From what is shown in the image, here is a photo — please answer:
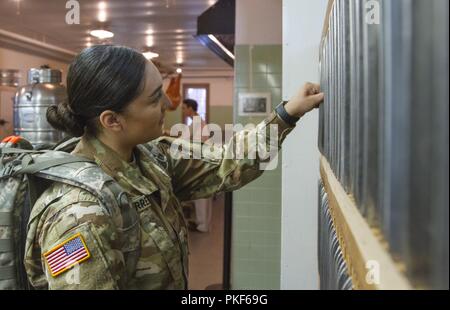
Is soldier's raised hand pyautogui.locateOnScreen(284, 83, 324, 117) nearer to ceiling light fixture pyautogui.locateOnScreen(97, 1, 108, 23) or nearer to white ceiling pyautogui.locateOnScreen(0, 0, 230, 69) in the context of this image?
white ceiling pyautogui.locateOnScreen(0, 0, 230, 69)

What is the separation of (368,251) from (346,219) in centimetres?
14

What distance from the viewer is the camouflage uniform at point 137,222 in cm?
90

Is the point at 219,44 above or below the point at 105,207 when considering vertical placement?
above

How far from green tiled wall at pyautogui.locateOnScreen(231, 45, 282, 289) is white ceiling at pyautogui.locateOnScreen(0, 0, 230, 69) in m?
1.55

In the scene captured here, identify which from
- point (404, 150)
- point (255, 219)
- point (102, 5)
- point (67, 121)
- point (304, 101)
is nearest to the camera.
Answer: point (404, 150)

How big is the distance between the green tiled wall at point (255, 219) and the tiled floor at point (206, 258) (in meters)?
0.47

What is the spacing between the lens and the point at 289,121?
4.60 feet

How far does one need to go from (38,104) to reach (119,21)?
2072mm

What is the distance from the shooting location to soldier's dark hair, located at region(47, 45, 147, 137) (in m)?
1.06

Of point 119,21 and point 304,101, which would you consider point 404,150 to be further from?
point 119,21

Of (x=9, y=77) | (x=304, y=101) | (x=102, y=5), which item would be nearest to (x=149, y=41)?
(x=102, y=5)

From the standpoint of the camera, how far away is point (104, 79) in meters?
1.07
